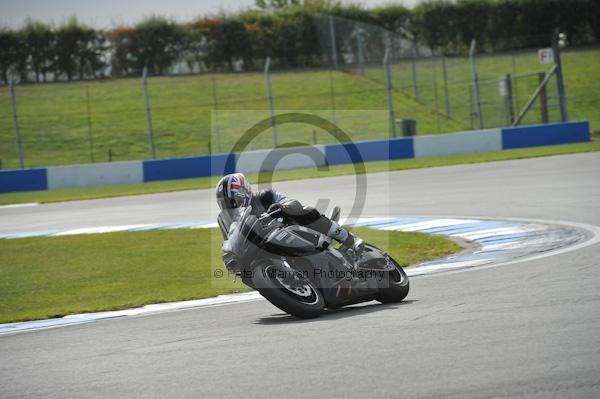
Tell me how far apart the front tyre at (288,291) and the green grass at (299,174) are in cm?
1701

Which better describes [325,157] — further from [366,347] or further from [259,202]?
[366,347]

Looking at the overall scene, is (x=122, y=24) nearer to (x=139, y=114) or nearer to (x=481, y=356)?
(x=139, y=114)

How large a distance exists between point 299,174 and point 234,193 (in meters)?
18.7

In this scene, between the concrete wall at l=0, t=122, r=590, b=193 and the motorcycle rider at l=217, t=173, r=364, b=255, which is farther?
the concrete wall at l=0, t=122, r=590, b=193

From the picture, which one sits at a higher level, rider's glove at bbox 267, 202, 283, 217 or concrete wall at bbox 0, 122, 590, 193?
rider's glove at bbox 267, 202, 283, 217

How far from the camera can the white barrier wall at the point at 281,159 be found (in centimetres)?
2825

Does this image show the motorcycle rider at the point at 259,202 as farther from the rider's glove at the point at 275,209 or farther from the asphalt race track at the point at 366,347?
the asphalt race track at the point at 366,347

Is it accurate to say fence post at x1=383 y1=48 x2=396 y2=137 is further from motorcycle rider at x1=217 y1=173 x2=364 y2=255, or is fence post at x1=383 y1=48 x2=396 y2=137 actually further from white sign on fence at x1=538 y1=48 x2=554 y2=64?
motorcycle rider at x1=217 y1=173 x2=364 y2=255

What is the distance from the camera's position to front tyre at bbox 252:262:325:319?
7.48 metres

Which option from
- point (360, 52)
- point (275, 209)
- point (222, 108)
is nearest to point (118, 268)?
point (275, 209)

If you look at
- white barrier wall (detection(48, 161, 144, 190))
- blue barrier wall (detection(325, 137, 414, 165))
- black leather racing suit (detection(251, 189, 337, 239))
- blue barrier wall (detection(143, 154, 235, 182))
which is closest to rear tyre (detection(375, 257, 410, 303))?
black leather racing suit (detection(251, 189, 337, 239))

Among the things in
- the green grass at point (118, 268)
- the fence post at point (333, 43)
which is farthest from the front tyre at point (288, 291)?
Answer: the fence post at point (333, 43)

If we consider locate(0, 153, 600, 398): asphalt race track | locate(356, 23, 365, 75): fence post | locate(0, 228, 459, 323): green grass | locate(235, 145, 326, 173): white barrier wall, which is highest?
locate(356, 23, 365, 75): fence post

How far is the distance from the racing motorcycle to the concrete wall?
21.0m
